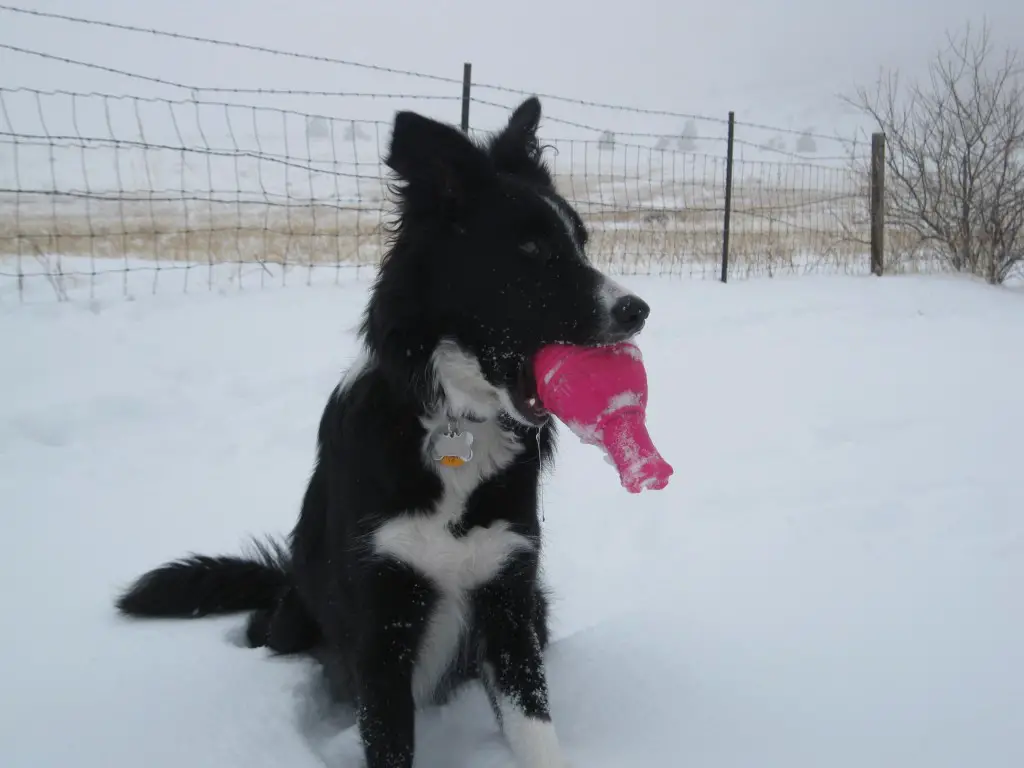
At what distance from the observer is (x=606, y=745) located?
7.39 ft

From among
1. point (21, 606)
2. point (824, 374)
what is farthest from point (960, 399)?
point (21, 606)

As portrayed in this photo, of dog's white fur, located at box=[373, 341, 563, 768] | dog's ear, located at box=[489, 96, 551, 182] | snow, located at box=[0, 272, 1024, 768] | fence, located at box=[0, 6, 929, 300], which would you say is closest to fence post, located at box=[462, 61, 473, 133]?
fence, located at box=[0, 6, 929, 300]

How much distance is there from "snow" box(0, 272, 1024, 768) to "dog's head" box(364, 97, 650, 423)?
3.50ft

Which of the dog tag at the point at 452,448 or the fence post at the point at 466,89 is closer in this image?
the dog tag at the point at 452,448

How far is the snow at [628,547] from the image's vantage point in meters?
2.19

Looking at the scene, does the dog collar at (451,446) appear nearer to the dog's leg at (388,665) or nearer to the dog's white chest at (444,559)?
the dog's white chest at (444,559)

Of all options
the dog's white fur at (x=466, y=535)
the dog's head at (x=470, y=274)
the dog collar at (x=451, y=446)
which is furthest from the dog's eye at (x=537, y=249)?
the dog collar at (x=451, y=446)

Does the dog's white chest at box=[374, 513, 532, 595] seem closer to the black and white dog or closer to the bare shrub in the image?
the black and white dog

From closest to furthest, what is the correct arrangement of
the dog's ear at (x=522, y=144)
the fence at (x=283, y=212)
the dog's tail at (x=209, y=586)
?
the dog's ear at (x=522, y=144) < the dog's tail at (x=209, y=586) < the fence at (x=283, y=212)

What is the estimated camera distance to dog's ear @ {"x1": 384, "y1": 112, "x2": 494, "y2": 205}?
208 centimetres

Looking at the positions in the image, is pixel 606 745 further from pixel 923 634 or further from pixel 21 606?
pixel 21 606

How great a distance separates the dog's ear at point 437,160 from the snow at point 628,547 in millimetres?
1515

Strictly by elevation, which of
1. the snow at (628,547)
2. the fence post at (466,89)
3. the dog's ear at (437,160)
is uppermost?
the fence post at (466,89)

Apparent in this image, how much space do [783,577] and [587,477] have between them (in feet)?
4.45
